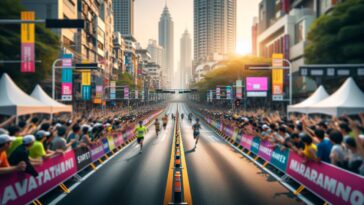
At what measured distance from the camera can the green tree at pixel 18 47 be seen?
110 ft

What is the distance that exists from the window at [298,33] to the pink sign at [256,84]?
29.2 metres

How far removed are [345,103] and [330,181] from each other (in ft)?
40.3

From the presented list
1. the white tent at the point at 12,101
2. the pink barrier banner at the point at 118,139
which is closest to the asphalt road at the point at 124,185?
the white tent at the point at 12,101

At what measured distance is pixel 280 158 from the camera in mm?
15320

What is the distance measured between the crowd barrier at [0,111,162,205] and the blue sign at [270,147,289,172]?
7818mm

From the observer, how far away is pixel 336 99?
21.6 meters

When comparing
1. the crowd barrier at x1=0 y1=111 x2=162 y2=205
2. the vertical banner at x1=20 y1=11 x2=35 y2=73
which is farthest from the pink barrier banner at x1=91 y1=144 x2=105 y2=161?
the vertical banner at x1=20 y1=11 x2=35 y2=73

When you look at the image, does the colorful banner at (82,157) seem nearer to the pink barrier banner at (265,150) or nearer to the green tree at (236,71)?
the pink barrier banner at (265,150)

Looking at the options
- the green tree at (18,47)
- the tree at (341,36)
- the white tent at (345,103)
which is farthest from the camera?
the tree at (341,36)

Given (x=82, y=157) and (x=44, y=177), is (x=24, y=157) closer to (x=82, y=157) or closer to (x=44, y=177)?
(x=44, y=177)

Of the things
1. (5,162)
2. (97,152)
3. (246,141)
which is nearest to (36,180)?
(5,162)

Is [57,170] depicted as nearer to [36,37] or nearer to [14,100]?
[14,100]

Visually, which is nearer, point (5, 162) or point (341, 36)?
point (5, 162)

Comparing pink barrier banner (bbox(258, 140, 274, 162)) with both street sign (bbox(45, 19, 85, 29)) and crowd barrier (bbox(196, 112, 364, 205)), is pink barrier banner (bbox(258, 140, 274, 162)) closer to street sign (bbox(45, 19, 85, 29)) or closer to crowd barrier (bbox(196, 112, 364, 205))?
crowd barrier (bbox(196, 112, 364, 205))
